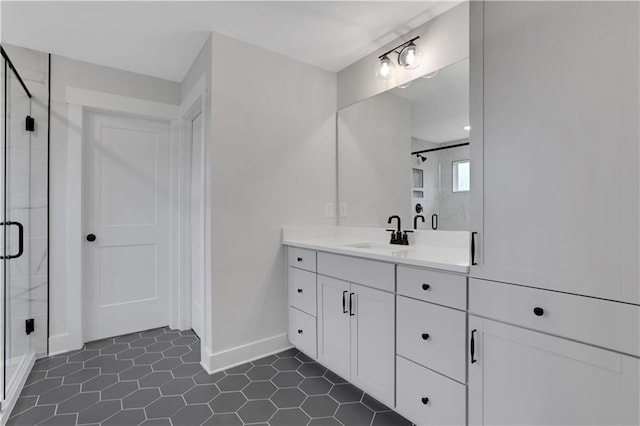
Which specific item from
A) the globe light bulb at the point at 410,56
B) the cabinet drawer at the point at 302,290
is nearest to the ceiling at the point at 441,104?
the globe light bulb at the point at 410,56

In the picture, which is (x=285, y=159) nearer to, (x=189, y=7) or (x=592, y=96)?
(x=189, y=7)

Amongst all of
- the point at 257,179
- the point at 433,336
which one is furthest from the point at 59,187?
the point at 433,336

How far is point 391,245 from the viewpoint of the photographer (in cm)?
232

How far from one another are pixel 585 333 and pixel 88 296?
3.32m

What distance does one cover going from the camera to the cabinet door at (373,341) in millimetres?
1658

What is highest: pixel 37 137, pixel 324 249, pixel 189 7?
pixel 189 7

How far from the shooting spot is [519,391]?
1.18 metres

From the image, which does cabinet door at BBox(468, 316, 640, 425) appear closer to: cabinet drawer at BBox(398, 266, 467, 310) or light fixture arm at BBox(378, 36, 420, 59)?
cabinet drawer at BBox(398, 266, 467, 310)

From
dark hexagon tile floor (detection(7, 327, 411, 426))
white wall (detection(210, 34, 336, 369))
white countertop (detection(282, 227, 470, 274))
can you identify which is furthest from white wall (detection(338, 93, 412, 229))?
dark hexagon tile floor (detection(7, 327, 411, 426))

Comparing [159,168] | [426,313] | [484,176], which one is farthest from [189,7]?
[426,313]

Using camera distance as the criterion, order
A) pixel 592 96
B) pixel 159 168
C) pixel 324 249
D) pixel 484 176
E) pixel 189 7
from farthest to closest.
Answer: pixel 159 168 < pixel 324 249 < pixel 189 7 < pixel 484 176 < pixel 592 96

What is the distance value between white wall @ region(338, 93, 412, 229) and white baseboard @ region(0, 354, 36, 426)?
243 cm

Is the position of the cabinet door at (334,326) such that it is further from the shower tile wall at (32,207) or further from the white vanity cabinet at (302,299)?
the shower tile wall at (32,207)

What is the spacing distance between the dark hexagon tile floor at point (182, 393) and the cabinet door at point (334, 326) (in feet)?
0.48
